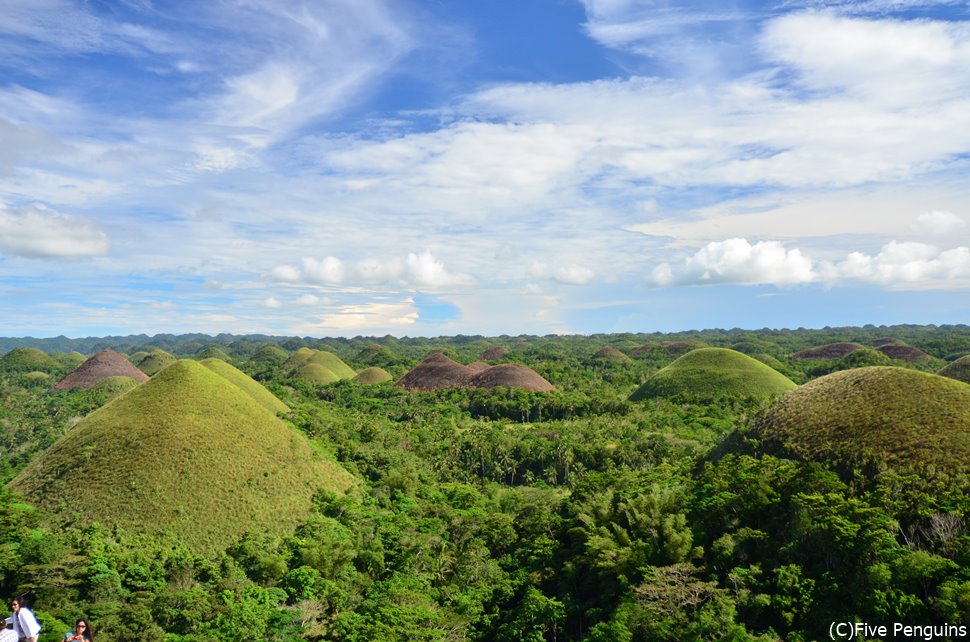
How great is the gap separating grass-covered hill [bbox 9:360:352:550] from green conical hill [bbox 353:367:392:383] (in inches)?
2938

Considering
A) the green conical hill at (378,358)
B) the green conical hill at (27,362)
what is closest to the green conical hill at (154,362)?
the green conical hill at (27,362)

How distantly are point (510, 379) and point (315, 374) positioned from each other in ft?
183

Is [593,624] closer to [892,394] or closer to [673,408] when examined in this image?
[892,394]

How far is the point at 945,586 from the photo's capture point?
18984mm

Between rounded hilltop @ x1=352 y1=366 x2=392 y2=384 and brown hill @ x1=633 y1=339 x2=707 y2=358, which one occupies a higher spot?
brown hill @ x1=633 y1=339 x2=707 y2=358

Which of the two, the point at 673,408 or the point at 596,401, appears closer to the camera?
the point at 673,408

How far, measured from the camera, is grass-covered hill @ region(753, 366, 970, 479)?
28.6 meters

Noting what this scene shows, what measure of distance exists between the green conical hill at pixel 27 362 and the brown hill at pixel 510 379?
11178cm

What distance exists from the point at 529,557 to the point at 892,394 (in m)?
Result: 25.5

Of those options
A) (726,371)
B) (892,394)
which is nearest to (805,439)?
(892,394)

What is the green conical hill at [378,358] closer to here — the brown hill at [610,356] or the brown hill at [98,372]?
the brown hill at [610,356]

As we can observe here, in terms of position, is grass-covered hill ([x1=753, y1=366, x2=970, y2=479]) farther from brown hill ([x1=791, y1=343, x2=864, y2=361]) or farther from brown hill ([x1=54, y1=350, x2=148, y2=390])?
brown hill ([x1=791, y1=343, x2=864, y2=361])

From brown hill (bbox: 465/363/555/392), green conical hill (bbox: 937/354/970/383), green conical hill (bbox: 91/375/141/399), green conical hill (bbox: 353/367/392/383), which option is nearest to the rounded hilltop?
green conical hill (bbox: 353/367/392/383)

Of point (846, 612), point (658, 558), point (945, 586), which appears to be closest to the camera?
point (945, 586)
